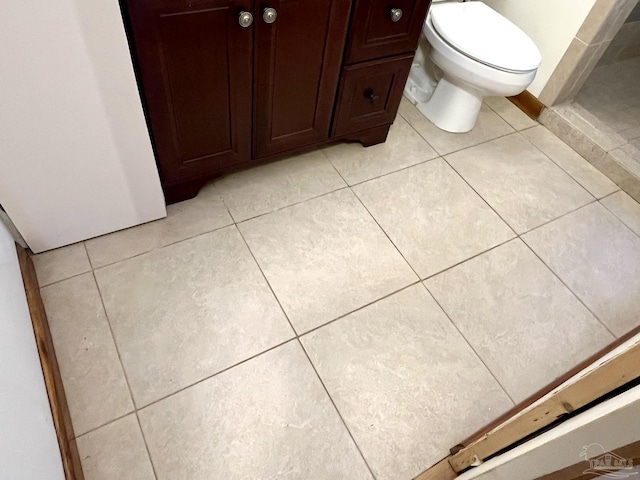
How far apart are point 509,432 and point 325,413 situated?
1.62ft

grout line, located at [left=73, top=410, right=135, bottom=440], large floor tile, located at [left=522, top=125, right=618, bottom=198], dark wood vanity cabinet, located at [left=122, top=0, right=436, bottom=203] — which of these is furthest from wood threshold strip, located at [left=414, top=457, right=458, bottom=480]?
large floor tile, located at [left=522, top=125, right=618, bottom=198]

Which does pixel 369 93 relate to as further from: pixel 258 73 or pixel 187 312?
pixel 187 312

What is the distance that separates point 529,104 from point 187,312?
1.73m

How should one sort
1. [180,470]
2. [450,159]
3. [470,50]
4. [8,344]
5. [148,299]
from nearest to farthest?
[8,344] < [180,470] < [148,299] < [470,50] < [450,159]

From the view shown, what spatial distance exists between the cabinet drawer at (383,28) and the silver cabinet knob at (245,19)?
0.33m

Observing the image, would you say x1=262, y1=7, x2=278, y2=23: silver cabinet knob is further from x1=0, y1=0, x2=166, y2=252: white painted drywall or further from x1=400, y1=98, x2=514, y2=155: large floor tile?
x1=400, y1=98, x2=514, y2=155: large floor tile

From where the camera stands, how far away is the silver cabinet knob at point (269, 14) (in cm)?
109

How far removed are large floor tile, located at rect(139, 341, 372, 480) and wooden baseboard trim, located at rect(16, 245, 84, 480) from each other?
0.15m

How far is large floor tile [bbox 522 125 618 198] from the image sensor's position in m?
1.77

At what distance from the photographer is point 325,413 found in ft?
3.65

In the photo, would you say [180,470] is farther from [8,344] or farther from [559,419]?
[559,419]

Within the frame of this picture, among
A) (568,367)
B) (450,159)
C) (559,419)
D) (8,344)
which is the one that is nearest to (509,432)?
(559,419)

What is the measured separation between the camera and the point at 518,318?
1354 millimetres

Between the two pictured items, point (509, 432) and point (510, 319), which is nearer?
point (509, 432)
